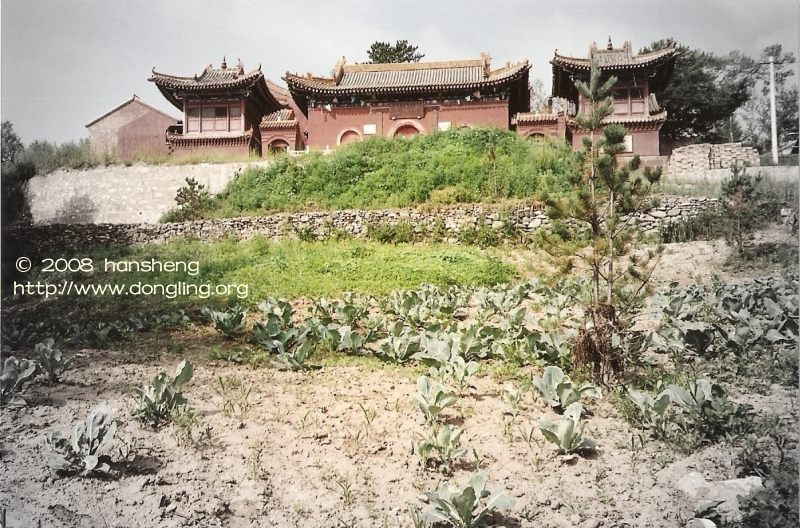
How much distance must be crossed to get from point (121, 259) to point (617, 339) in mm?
5166

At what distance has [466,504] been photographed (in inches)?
104

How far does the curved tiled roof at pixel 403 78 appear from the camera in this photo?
49.3 ft

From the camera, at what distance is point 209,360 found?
498 centimetres

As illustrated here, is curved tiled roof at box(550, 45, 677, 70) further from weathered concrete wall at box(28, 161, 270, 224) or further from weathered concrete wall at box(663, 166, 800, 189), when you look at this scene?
weathered concrete wall at box(28, 161, 270, 224)

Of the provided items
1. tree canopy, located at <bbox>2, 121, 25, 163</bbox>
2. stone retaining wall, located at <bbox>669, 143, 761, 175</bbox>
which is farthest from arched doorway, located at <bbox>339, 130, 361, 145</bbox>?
tree canopy, located at <bbox>2, 121, 25, 163</bbox>

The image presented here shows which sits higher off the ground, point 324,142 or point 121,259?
point 324,142

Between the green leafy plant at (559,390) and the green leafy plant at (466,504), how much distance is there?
1.16 m

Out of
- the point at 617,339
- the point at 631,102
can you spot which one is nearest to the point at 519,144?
the point at 631,102

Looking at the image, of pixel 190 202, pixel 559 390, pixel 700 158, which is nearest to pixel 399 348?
pixel 559 390

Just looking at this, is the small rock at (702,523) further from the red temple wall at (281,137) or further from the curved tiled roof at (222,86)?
the red temple wall at (281,137)

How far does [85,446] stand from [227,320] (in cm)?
231

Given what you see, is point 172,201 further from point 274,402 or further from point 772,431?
point 772,431

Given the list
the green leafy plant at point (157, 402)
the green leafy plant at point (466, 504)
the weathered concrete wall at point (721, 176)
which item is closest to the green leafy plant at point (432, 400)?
the green leafy plant at point (466, 504)

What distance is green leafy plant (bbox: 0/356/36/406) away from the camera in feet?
12.8
